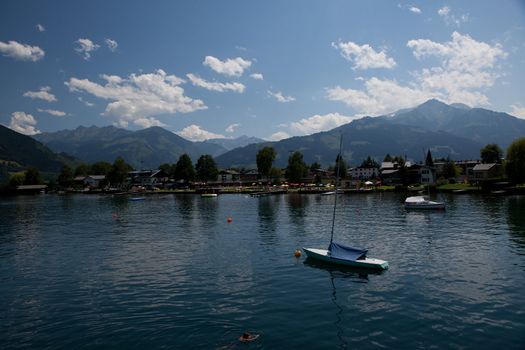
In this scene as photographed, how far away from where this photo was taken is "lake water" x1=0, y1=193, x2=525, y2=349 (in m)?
21.5

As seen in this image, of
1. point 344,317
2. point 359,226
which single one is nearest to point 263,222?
point 359,226

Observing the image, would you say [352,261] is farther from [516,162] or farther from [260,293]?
[516,162]

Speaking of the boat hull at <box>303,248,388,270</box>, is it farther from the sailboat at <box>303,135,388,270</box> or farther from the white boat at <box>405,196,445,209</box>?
the white boat at <box>405,196,445,209</box>

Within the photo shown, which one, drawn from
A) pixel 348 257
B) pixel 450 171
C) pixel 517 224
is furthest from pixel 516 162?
pixel 348 257

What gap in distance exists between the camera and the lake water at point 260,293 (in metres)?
21.5

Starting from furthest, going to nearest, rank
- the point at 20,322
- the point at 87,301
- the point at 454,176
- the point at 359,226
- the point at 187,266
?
the point at 454,176
the point at 359,226
the point at 187,266
the point at 87,301
the point at 20,322

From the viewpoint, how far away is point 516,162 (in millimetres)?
129125

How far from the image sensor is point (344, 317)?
24.3 m

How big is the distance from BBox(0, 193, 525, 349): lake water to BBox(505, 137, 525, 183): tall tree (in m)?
88.6

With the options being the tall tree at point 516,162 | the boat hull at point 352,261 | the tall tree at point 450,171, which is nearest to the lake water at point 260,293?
the boat hull at point 352,261

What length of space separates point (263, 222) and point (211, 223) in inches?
406

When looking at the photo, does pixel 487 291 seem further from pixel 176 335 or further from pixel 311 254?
pixel 176 335

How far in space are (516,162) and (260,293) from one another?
13445cm

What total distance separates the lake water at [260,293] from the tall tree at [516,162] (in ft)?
291
